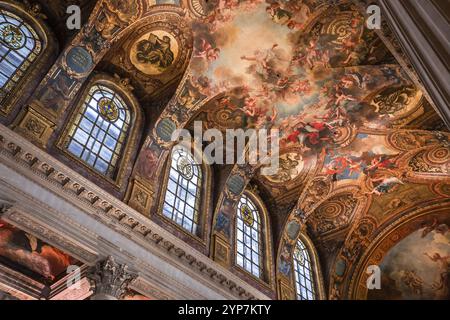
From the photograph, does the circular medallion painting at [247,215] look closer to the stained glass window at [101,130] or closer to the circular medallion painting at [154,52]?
the stained glass window at [101,130]

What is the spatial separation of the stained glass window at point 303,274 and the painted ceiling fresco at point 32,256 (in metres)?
7.98

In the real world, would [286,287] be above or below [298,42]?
below

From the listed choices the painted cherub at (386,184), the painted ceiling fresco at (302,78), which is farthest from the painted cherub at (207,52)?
the painted cherub at (386,184)

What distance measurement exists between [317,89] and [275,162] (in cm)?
288

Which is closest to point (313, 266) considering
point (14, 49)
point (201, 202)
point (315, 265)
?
point (315, 265)

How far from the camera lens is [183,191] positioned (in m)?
11.6

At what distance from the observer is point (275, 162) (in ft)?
45.1

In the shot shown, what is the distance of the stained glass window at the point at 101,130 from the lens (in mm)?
9469

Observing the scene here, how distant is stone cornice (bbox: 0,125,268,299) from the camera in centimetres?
757

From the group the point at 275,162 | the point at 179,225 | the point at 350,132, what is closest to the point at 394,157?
the point at 350,132

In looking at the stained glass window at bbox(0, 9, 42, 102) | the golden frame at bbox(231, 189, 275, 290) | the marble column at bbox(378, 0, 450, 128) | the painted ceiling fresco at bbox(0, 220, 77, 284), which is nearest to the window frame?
the golden frame at bbox(231, 189, 275, 290)

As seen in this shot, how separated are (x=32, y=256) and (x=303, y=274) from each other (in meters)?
9.54

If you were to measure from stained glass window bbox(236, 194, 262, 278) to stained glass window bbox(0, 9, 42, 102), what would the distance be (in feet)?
23.8
